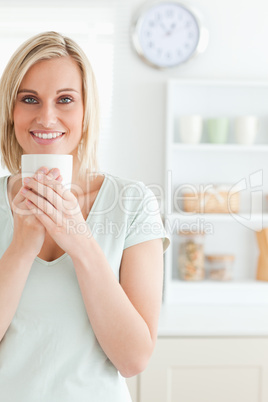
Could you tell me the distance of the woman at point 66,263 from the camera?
780 millimetres

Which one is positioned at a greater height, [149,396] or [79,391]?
[79,391]

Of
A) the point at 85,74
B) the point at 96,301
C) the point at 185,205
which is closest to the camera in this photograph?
the point at 96,301

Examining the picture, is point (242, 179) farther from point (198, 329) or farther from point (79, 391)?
point (79, 391)

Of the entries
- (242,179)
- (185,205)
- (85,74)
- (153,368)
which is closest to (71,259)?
(85,74)

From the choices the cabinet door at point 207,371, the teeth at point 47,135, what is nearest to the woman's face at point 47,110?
the teeth at point 47,135

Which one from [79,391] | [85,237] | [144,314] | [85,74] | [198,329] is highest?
[85,74]

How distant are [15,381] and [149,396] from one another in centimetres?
118

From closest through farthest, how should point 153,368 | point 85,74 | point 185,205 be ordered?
point 85,74
point 153,368
point 185,205

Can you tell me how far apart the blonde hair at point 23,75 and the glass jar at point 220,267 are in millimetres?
1609

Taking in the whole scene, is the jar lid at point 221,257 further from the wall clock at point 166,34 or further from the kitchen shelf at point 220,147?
the wall clock at point 166,34

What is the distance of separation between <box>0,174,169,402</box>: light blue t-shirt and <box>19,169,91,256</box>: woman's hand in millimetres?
69

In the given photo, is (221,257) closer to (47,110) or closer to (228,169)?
(228,169)

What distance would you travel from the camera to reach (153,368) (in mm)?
1855

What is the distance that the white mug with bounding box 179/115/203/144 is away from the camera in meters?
2.47
